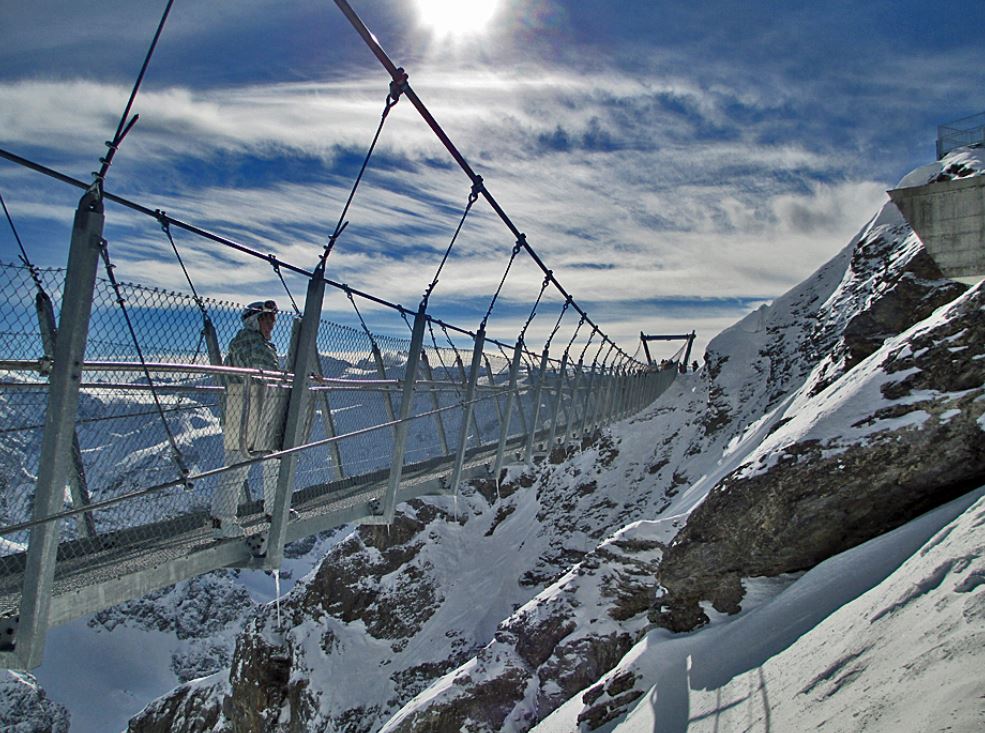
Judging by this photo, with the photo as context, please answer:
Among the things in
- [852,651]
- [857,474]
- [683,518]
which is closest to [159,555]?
[852,651]

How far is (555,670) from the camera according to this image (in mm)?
16219

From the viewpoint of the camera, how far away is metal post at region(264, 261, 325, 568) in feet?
11.9

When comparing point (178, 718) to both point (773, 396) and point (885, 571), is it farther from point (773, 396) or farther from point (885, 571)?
point (885, 571)

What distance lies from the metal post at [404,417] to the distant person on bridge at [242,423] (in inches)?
42.5

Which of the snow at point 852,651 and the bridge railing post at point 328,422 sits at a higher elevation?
the bridge railing post at point 328,422

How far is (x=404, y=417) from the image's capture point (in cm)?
502

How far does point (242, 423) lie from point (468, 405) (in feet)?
10.3

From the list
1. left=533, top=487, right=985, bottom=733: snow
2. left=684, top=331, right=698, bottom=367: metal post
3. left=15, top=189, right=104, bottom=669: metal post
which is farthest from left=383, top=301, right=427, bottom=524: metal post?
left=684, top=331, right=698, bottom=367: metal post

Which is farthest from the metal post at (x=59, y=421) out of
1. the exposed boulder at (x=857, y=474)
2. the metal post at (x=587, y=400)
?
the metal post at (x=587, y=400)

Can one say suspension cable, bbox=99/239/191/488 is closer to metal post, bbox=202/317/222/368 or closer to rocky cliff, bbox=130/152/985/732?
metal post, bbox=202/317/222/368

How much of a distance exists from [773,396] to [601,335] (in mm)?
6142

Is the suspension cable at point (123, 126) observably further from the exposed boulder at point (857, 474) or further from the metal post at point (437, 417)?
the exposed boulder at point (857, 474)

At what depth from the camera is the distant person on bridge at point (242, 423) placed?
362 centimetres

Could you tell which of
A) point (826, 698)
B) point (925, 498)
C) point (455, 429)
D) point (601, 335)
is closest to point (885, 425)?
point (925, 498)
